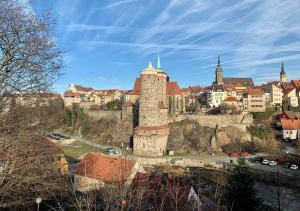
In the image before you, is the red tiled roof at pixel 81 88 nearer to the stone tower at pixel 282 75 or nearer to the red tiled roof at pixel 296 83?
the red tiled roof at pixel 296 83

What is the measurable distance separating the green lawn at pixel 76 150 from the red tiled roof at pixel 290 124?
27.1 m

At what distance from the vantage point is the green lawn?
3931cm

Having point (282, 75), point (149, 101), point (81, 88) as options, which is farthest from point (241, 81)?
point (149, 101)

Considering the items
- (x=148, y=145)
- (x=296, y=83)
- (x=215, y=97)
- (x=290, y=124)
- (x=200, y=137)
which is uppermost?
(x=296, y=83)

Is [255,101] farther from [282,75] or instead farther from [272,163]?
[282,75]

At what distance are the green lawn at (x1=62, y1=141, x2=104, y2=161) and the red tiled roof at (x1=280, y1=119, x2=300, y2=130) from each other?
89.0 ft

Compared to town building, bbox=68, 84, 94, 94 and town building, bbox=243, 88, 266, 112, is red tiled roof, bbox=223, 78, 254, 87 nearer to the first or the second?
town building, bbox=243, 88, 266, 112

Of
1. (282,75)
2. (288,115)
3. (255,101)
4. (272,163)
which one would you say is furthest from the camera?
(282,75)

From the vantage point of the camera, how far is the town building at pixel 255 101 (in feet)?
197

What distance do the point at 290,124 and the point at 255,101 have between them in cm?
1137

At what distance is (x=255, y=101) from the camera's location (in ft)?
199

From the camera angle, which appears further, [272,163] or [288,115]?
[288,115]

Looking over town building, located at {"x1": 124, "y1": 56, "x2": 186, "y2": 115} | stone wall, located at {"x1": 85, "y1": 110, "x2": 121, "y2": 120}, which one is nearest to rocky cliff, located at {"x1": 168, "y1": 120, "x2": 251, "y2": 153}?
town building, located at {"x1": 124, "y1": 56, "x2": 186, "y2": 115}

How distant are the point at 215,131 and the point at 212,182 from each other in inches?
733
